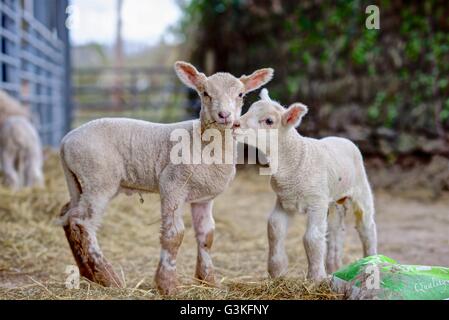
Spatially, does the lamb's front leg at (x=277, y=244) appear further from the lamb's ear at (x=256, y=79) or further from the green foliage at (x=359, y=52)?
the green foliage at (x=359, y=52)

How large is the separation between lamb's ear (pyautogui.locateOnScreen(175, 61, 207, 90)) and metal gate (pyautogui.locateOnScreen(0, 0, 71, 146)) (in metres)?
4.55

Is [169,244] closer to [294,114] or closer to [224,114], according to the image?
[224,114]

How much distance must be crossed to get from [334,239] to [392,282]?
3.63 ft

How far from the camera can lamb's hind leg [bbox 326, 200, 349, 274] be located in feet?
12.8

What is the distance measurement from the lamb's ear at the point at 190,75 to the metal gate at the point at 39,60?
14.9 ft

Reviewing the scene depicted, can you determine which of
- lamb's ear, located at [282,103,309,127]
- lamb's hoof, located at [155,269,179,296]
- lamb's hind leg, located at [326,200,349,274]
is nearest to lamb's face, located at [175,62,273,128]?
lamb's ear, located at [282,103,309,127]

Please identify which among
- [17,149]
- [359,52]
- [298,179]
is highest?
[359,52]

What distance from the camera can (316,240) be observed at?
338cm

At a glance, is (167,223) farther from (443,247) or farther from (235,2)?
(235,2)

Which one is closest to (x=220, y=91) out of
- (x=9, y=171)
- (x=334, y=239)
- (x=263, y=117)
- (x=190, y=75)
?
(x=190, y=75)

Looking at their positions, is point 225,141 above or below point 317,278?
above

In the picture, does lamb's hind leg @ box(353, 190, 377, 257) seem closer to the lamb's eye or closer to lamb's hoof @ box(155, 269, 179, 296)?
the lamb's eye
